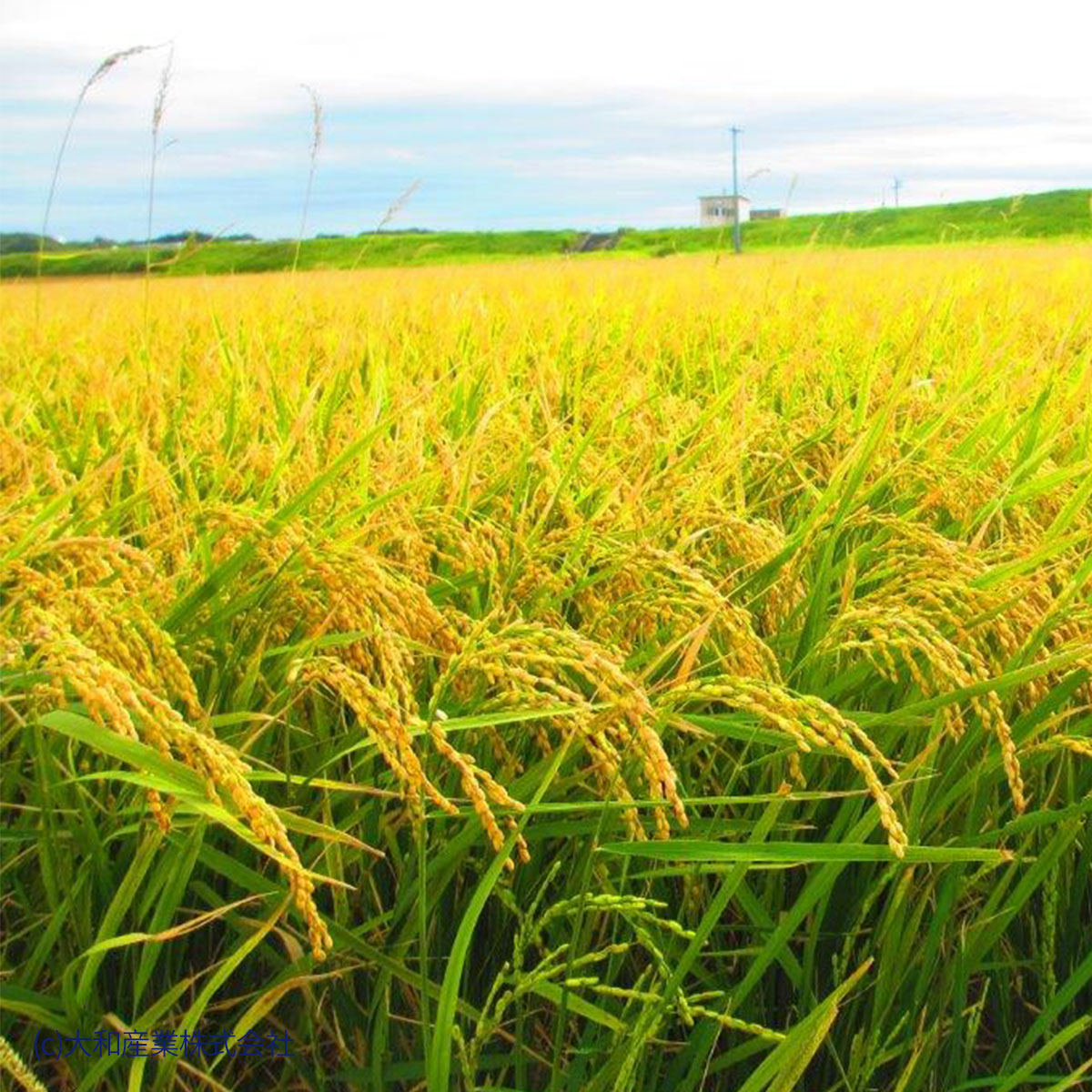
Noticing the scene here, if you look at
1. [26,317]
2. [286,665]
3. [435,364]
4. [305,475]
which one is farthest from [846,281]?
[286,665]

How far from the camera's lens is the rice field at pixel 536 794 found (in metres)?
1.08

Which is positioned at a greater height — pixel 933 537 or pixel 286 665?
pixel 933 537

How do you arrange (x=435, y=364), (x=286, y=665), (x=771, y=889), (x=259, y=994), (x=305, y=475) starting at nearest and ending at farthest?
(x=259, y=994) < (x=771, y=889) < (x=286, y=665) < (x=305, y=475) < (x=435, y=364)

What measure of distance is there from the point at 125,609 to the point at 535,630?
0.51 m

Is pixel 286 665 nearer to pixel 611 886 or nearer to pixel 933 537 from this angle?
pixel 611 886

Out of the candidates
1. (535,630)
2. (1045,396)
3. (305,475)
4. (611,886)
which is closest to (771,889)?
(611,886)

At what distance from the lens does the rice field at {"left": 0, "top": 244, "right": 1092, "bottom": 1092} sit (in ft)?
3.56

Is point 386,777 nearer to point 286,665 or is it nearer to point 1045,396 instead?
point 286,665

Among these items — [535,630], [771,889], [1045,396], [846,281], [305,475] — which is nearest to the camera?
[535,630]

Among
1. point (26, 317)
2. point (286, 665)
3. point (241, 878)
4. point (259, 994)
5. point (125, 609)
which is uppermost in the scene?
point (26, 317)

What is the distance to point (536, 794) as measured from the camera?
3.68ft

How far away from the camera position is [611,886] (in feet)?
4.13

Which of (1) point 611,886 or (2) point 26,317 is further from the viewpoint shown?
(2) point 26,317

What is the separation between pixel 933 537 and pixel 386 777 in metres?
0.70
